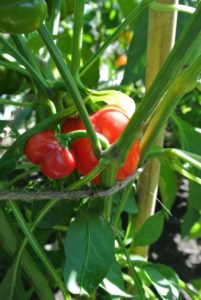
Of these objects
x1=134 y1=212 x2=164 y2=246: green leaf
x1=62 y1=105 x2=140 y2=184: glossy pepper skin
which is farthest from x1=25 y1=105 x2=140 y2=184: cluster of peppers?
x1=134 y1=212 x2=164 y2=246: green leaf

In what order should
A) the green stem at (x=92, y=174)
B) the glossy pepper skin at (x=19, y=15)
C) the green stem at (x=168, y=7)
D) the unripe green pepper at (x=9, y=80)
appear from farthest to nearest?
the unripe green pepper at (x=9, y=80) < the green stem at (x=168, y=7) < the green stem at (x=92, y=174) < the glossy pepper skin at (x=19, y=15)

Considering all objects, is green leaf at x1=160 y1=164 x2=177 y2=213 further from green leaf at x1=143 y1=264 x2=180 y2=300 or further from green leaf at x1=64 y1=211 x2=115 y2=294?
green leaf at x1=64 y1=211 x2=115 y2=294

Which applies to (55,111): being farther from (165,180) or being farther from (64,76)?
(165,180)

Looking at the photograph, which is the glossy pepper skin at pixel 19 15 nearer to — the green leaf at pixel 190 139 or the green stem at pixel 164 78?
the green stem at pixel 164 78

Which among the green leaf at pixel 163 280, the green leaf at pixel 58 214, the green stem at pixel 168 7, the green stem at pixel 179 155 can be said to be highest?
the green stem at pixel 168 7

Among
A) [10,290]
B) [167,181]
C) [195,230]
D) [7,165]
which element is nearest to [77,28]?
[7,165]

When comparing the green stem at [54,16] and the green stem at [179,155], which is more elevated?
the green stem at [54,16]

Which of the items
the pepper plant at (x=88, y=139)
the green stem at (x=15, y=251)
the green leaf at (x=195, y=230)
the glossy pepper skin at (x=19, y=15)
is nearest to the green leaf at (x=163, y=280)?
the pepper plant at (x=88, y=139)
